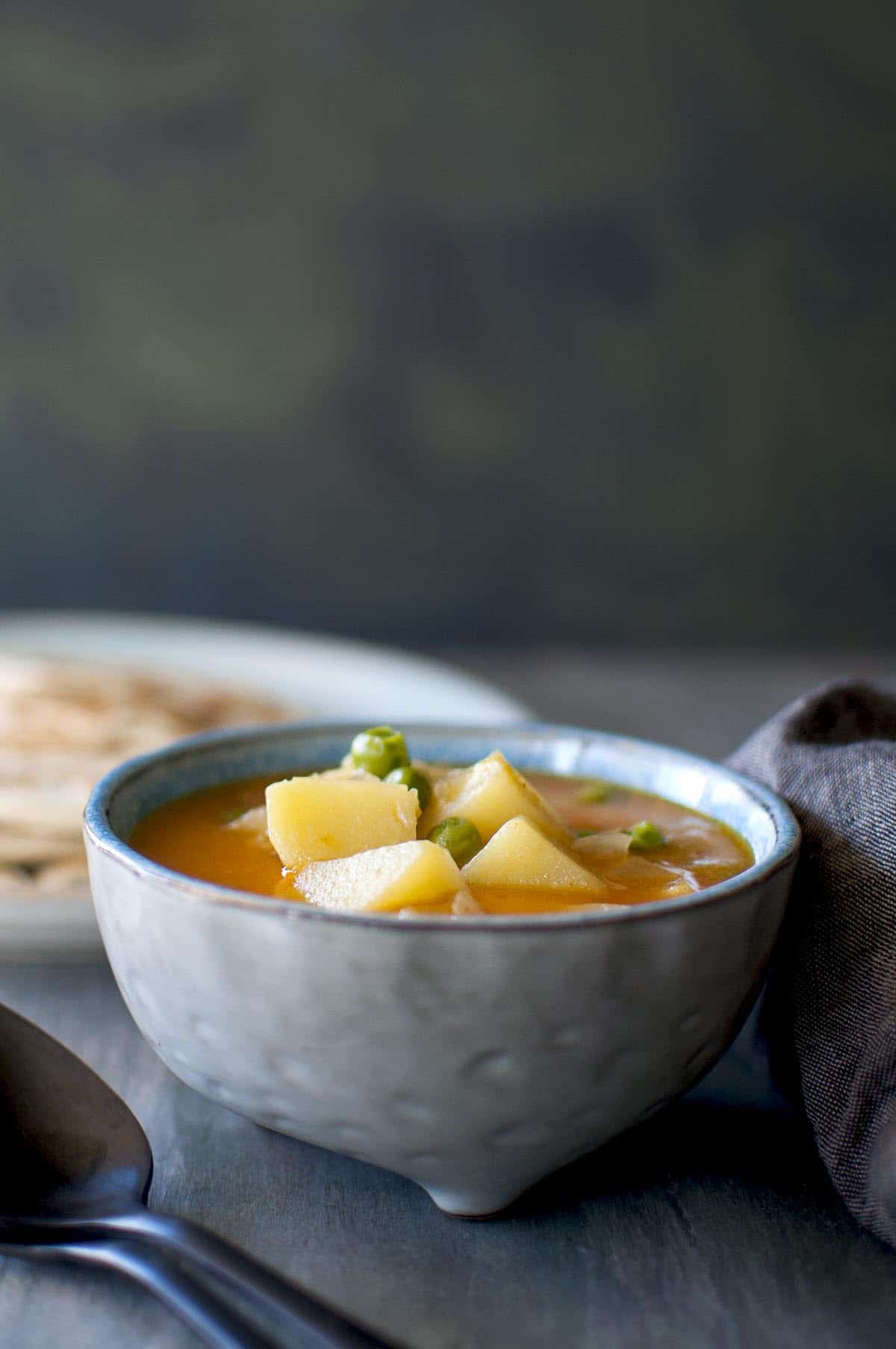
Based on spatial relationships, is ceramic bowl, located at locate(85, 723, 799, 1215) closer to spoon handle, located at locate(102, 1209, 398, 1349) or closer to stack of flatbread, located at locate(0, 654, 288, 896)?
spoon handle, located at locate(102, 1209, 398, 1349)

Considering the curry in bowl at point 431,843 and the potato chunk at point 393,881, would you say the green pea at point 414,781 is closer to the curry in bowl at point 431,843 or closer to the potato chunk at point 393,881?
the curry in bowl at point 431,843

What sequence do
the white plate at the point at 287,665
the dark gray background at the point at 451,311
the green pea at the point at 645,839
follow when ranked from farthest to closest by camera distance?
the dark gray background at the point at 451,311, the white plate at the point at 287,665, the green pea at the point at 645,839

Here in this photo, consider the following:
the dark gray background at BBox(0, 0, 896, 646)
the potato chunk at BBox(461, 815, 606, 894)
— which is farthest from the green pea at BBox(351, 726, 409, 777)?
the dark gray background at BBox(0, 0, 896, 646)

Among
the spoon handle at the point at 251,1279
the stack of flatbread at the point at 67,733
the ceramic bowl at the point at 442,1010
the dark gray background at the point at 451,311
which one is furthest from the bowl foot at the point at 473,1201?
the dark gray background at the point at 451,311

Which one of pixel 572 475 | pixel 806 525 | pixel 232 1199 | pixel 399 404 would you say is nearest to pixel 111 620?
pixel 399 404

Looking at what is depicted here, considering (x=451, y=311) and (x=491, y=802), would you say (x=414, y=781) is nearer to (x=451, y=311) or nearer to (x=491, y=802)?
(x=491, y=802)
